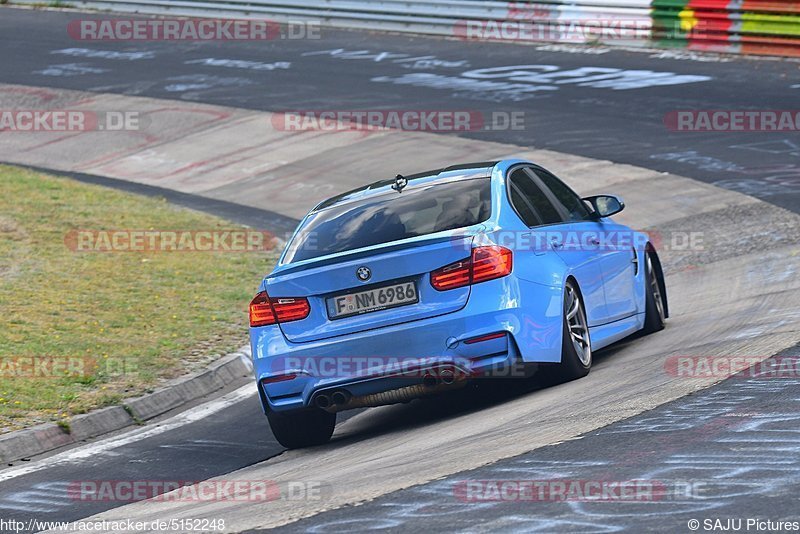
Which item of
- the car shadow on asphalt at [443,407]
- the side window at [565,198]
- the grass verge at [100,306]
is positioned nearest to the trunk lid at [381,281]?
the car shadow on asphalt at [443,407]

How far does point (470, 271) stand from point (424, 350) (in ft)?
1.77

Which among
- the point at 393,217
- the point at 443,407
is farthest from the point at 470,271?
the point at 443,407

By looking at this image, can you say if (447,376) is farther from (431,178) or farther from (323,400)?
(431,178)

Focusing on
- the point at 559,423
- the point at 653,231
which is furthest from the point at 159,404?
the point at 653,231

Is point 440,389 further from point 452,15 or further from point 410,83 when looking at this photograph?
point 452,15

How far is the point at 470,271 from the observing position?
8.18 metres

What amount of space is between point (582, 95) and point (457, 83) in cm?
314

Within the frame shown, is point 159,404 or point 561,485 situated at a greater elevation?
point 561,485

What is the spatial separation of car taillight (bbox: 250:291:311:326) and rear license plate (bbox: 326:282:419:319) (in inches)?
10.2

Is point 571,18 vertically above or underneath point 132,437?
above

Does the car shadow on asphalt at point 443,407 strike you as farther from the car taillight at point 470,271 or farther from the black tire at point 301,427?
the car taillight at point 470,271

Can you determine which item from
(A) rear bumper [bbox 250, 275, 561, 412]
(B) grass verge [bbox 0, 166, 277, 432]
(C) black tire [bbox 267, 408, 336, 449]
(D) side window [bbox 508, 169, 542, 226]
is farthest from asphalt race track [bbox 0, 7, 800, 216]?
(C) black tire [bbox 267, 408, 336, 449]

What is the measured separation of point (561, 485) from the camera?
6293mm

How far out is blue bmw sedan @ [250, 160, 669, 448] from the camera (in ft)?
26.8
